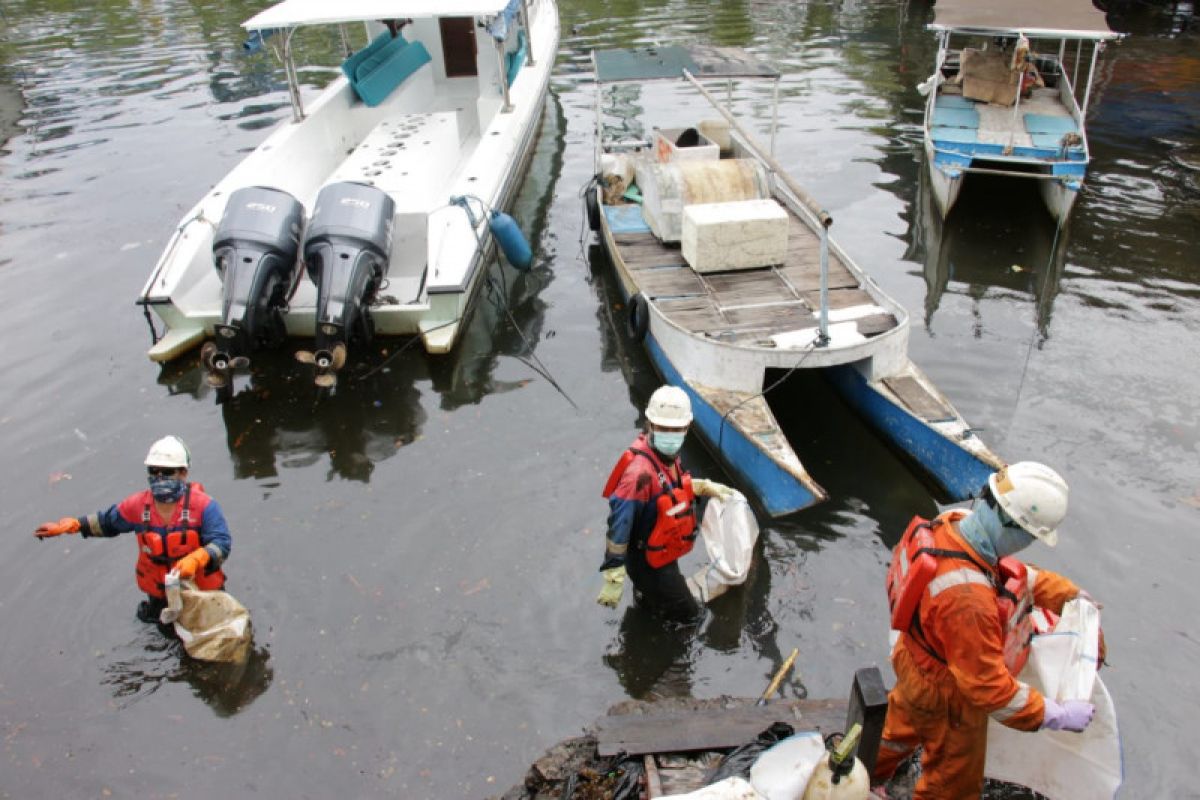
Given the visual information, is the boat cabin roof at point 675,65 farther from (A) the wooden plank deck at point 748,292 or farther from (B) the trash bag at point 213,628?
(B) the trash bag at point 213,628

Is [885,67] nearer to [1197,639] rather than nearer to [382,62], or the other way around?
[382,62]

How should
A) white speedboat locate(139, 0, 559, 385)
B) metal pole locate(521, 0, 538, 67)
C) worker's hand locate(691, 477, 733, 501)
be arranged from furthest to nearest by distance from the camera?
1. metal pole locate(521, 0, 538, 67)
2. white speedboat locate(139, 0, 559, 385)
3. worker's hand locate(691, 477, 733, 501)

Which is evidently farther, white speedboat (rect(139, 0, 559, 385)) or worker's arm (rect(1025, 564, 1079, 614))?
white speedboat (rect(139, 0, 559, 385))

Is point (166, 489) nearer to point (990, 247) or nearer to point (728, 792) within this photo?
point (728, 792)

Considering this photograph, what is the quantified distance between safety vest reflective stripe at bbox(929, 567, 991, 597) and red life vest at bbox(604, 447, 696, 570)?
1834 millimetres

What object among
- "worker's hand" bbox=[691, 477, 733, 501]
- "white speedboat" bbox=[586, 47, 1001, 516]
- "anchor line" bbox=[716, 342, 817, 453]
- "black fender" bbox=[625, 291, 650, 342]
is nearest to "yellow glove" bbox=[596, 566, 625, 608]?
"worker's hand" bbox=[691, 477, 733, 501]

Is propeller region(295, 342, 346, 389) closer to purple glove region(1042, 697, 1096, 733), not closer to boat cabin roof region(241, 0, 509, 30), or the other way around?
boat cabin roof region(241, 0, 509, 30)

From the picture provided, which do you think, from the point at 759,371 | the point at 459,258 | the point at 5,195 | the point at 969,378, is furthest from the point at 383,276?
the point at 5,195

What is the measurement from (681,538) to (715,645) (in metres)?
0.96

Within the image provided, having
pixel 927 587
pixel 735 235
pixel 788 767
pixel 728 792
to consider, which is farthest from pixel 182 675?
pixel 735 235

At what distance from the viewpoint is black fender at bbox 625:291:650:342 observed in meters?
8.11

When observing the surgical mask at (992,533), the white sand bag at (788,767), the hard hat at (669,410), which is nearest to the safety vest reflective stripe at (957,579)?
the surgical mask at (992,533)

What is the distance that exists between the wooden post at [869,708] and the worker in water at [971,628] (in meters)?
0.29

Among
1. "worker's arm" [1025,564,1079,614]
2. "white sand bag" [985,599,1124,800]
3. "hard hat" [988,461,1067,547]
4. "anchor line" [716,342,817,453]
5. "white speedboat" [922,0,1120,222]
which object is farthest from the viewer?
"white speedboat" [922,0,1120,222]
